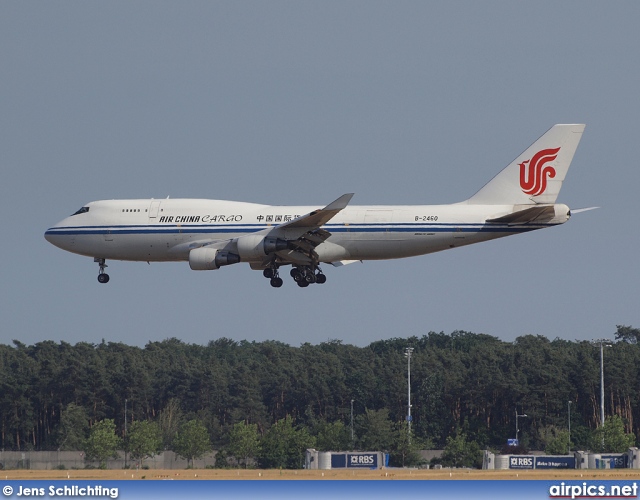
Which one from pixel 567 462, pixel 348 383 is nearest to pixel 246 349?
pixel 348 383

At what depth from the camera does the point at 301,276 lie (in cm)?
7381

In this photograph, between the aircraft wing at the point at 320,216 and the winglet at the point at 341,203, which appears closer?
the winglet at the point at 341,203

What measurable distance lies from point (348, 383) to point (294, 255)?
83933 mm

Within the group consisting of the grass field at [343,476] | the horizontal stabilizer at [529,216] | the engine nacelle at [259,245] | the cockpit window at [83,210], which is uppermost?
the cockpit window at [83,210]

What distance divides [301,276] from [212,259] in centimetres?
532

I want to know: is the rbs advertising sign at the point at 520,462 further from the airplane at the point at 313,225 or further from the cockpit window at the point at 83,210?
the cockpit window at the point at 83,210

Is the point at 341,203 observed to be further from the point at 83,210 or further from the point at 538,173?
the point at 83,210

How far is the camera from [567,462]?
296 ft

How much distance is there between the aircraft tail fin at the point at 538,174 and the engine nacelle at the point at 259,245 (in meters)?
10.4

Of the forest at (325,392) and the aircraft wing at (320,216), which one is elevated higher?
the aircraft wing at (320,216)

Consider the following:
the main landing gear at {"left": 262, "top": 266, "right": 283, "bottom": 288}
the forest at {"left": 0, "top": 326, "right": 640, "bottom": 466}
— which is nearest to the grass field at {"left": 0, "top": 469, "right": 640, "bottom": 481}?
the main landing gear at {"left": 262, "top": 266, "right": 283, "bottom": 288}

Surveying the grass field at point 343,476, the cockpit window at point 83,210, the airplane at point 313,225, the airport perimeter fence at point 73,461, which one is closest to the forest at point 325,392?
the airport perimeter fence at point 73,461

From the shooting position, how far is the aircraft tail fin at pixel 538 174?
72062 mm

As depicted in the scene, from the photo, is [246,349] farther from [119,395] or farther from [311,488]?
[311,488]
